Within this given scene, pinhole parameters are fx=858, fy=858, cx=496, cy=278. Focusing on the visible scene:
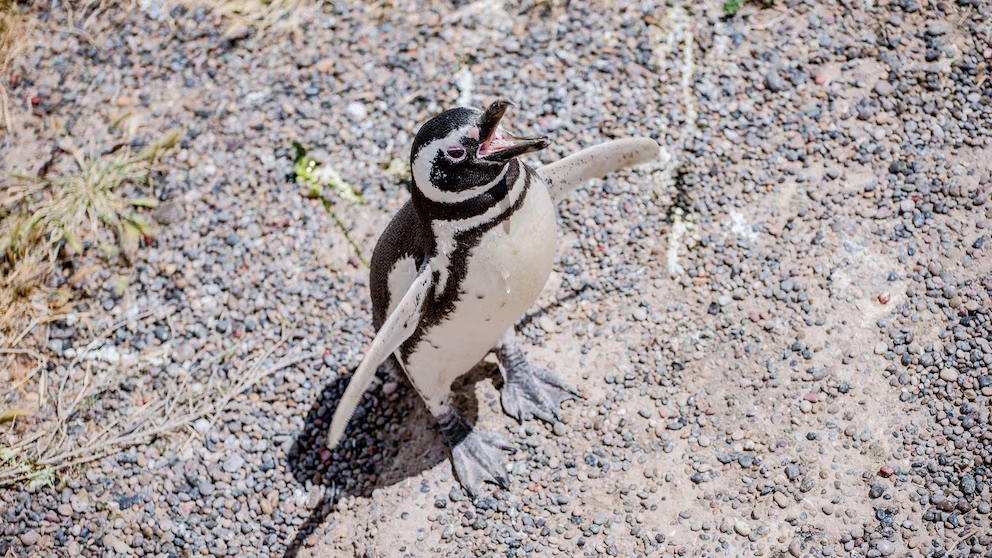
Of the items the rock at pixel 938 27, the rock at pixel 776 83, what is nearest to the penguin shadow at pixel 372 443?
the rock at pixel 776 83

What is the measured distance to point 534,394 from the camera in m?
3.41

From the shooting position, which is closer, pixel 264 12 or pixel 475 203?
pixel 475 203

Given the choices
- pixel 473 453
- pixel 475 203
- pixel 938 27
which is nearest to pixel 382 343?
pixel 475 203

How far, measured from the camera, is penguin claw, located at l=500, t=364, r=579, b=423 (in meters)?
3.40

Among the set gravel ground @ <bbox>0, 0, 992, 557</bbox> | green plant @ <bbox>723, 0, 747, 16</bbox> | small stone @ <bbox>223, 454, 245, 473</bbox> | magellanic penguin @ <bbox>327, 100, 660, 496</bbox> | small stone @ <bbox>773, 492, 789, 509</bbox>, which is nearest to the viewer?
magellanic penguin @ <bbox>327, 100, 660, 496</bbox>

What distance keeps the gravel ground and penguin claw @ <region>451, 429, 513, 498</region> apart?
9cm

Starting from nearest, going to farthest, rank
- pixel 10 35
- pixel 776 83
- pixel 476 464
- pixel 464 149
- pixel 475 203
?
pixel 464 149 → pixel 475 203 → pixel 476 464 → pixel 776 83 → pixel 10 35

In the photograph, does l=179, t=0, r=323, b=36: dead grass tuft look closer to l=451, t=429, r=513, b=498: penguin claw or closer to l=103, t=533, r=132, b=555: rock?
l=451, t=429, r=513, b=498: penguin claw

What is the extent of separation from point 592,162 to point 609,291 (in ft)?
2.60

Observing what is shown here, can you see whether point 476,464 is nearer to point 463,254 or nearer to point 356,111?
point 463,254

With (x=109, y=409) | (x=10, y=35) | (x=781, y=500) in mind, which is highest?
(x=10, y=35)

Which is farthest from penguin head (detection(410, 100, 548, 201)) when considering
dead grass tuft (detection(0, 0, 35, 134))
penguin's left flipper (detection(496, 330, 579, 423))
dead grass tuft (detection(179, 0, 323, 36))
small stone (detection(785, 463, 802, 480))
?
dead grass tuft (detection(0, 0, 35, 134))

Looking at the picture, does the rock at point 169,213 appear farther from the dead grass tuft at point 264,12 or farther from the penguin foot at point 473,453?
the penguin foot at point 473,453

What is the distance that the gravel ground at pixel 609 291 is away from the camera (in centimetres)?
313
